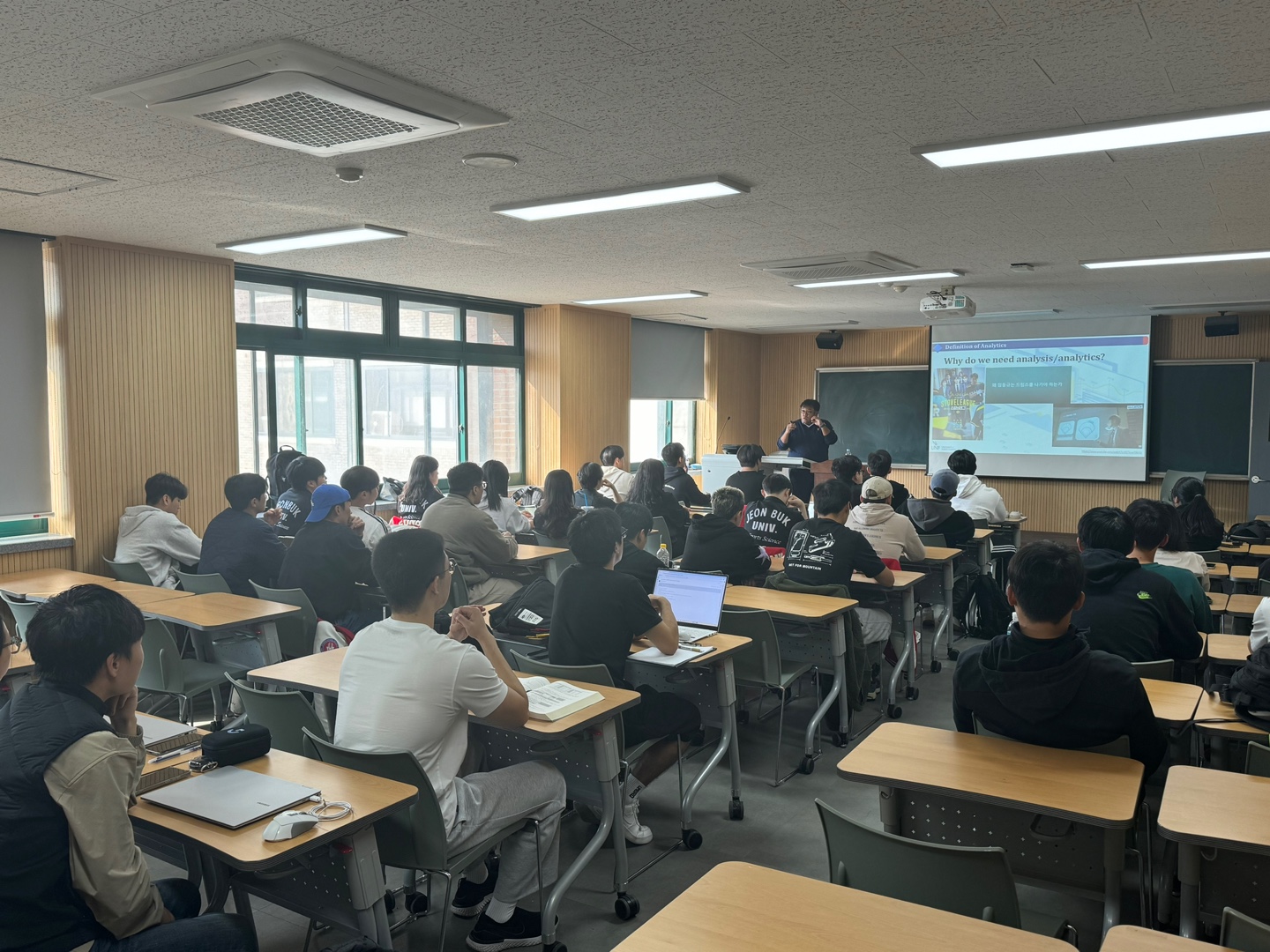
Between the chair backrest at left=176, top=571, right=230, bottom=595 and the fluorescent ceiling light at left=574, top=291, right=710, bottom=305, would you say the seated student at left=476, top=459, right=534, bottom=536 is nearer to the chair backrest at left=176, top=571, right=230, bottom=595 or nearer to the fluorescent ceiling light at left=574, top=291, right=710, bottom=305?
the chair backrest at left=176, top=571, right=230, bottom=595

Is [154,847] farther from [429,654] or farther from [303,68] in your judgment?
[303,68]

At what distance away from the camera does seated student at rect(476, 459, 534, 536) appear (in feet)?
21.8

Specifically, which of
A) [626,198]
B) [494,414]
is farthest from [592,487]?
[626,198]

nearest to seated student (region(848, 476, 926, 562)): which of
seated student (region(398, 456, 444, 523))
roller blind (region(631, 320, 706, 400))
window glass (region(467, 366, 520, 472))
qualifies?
seated student (region(398, 456, 444, 523))

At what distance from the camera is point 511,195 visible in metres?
4.66

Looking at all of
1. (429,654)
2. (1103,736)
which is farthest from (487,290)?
(1103,736)

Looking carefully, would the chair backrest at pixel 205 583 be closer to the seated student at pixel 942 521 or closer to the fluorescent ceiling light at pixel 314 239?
the fluorescent ceiling light at pixel 314 239

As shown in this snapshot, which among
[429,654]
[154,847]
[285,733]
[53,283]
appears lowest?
[154,847]

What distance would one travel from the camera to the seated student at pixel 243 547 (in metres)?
5.05

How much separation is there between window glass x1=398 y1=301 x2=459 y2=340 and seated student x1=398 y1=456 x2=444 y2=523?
88.8 inches

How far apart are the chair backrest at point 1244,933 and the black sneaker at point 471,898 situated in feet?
6.94

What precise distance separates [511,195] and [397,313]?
4210mm

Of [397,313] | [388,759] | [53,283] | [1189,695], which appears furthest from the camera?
[397,313]

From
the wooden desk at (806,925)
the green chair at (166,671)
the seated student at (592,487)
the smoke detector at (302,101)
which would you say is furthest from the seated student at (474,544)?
the wooden desk at (806,925)
